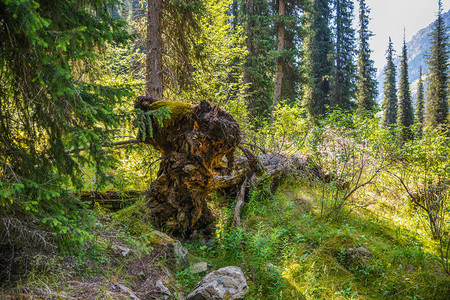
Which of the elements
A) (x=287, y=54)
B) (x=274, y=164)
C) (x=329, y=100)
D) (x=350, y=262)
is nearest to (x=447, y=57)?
(x=329, y=100)

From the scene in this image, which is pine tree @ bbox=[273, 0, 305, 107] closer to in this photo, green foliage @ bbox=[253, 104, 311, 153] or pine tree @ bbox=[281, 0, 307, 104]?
pine tree @ bbox=[281, 0, 307, 104]

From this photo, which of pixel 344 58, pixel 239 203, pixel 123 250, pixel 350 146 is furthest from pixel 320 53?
pixel 123 250

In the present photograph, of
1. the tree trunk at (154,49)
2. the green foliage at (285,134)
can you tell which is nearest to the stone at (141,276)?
the tree trunk at (154,49)

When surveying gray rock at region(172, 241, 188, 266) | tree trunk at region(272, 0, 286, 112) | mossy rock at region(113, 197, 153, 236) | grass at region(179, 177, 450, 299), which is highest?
tree trunk at region(272, 0, 286, 112)

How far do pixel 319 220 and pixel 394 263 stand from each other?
1.47 meters

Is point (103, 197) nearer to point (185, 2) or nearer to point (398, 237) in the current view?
point (185, 2)

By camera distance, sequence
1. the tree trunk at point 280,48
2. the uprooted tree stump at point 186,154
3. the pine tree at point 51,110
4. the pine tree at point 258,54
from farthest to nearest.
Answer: the pine tree at point 258,54 → the tree trunk at point 280,48 → the uprooted tree stump at point 186,154 → the pine tree at point 51,110

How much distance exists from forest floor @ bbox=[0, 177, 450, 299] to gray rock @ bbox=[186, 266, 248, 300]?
0.63 ft

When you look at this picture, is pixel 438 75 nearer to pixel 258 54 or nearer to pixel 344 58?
pixel 344 58

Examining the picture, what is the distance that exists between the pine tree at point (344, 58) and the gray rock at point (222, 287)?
77.5 feet

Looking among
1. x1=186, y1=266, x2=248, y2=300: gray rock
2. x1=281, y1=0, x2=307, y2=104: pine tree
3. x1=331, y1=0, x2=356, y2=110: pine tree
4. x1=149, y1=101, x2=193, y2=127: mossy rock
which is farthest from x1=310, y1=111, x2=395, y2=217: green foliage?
x1=331, y1=0, x2=356, y2=110: pine tree

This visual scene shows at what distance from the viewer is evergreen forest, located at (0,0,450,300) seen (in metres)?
2.19

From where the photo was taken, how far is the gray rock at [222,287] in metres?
2.86

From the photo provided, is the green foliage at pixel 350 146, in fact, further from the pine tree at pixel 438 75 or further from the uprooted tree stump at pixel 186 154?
the pine tree at pixel 438 75
